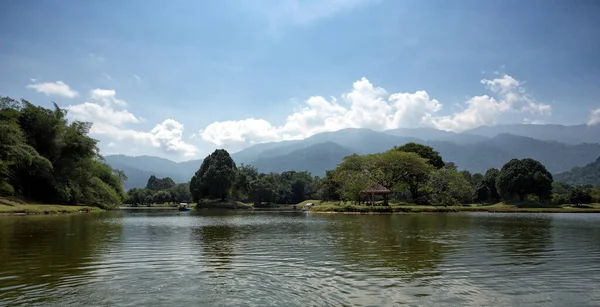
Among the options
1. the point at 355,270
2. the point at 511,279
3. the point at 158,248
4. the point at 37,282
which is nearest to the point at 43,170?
the point at 158,248

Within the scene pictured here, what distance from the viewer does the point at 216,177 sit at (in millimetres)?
99250

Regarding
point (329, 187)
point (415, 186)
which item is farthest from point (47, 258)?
point (329, 187)

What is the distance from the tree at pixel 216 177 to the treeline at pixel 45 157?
32.1 metres

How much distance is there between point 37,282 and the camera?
9.87 m

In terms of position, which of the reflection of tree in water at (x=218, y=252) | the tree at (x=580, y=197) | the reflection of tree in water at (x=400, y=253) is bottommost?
the tree at (x=580, y=197)

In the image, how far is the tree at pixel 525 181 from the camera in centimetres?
8406

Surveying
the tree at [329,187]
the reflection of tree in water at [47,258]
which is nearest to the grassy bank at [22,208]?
the reflection of tree in water at [47,258]

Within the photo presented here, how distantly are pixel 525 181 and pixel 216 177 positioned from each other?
72.7m

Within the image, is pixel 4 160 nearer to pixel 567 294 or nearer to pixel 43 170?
pixel 43 170

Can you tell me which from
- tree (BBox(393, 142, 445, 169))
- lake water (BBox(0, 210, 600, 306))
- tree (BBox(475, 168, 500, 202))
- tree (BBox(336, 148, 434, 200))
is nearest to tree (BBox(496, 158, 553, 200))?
tree (BBox(393, 142, 445, 169))

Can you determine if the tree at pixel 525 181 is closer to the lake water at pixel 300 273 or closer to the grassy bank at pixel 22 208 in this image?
the lake water at pixel 300 273

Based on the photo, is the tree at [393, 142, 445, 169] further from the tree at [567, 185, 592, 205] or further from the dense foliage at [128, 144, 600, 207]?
the tree at [567, 185, 592, 205]

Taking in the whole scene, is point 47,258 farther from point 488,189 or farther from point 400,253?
point 488,189

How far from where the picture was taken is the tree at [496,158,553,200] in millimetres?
84062
